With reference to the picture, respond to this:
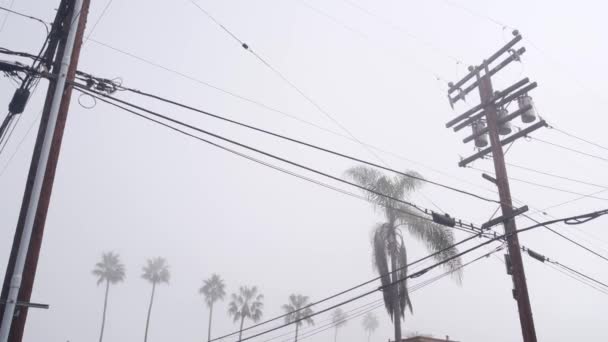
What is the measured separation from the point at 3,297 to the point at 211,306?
73980 millimetres

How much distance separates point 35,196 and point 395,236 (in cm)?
Result: 1892

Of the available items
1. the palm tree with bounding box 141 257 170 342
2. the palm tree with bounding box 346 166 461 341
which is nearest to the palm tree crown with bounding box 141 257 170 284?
the palm tree with bounding box 141 257 170 342

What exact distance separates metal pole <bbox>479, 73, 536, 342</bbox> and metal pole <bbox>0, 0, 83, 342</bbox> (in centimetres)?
1204

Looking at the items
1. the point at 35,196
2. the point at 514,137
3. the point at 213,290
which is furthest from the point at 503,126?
the point at 213,290

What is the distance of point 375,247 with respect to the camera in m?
23.4

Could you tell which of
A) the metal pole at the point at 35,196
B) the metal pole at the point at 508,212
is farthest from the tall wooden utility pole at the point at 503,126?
the metal pole at the point at 35,196

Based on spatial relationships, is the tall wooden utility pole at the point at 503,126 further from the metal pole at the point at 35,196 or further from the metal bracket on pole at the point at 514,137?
the metal pole at the point at 35,196

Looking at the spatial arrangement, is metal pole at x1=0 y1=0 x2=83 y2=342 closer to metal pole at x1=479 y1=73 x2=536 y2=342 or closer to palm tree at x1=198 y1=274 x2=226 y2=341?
metal pole at x1=479 y1=73 x2=536 y2=342

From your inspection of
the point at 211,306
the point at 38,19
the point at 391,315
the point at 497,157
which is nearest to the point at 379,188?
the point at 391,315

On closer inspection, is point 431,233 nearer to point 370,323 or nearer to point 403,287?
point 403,287

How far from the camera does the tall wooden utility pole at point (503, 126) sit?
12781mm

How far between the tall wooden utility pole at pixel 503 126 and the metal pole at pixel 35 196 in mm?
11866

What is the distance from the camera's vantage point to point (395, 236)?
928 inches

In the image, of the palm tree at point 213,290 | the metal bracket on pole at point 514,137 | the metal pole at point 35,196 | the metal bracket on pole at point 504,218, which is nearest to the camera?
the metal pole at point 35,196
